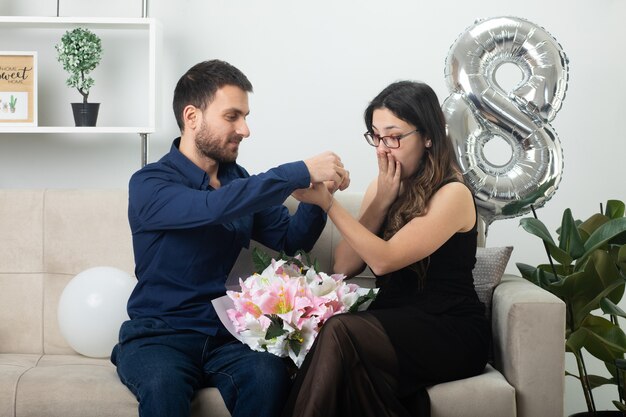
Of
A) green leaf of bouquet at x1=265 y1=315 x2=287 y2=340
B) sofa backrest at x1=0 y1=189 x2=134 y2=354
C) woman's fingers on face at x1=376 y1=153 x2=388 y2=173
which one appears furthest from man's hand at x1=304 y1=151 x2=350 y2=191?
sofa backrest at x1=0 y1=189 x2=134 y2=354

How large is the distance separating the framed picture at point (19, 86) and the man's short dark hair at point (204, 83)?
0.91 m

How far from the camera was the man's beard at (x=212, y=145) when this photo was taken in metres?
2.44

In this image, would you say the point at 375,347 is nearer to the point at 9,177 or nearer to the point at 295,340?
the point at 295,340

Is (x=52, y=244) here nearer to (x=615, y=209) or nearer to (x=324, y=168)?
(x=324, y=168)

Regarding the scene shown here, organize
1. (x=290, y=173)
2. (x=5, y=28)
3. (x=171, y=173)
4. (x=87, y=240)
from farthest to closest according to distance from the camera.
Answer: (x=5, y=28) → (x=87, y=240) → (x=171, y=173) → (x=290, y=173)

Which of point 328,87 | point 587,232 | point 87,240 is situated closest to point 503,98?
point 587,232

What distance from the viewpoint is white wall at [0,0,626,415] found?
3.34m

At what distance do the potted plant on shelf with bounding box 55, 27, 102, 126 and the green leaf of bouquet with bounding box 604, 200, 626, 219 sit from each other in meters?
1.84

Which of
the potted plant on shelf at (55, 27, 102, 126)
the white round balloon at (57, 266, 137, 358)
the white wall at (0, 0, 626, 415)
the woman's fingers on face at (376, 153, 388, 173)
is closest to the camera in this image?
the woman's fingers on face at (376, 153, 388, 173)

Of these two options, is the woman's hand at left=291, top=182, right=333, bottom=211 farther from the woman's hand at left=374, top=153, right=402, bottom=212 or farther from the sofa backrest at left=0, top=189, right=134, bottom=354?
the sofa backrest at left=0, top=189, right=134, bottom=354

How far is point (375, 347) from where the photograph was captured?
212cm

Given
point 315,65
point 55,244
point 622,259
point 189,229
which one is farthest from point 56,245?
point 622,259

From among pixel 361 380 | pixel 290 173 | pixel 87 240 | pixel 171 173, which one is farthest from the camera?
pixel 87 240

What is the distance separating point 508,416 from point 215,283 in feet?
2.83
